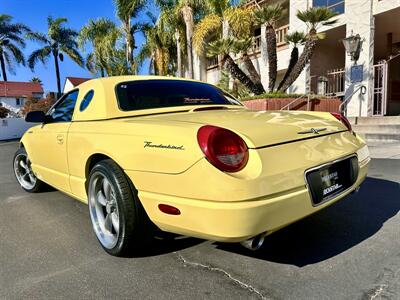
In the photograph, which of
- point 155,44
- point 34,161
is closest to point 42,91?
point 155,44

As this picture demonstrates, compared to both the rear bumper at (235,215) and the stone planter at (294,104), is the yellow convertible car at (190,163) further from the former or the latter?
the stone planter at (294,104)

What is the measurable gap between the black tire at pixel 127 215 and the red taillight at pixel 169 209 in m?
0.28

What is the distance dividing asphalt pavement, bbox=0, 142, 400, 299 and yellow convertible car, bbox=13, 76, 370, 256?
288 mm

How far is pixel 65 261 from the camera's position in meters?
2.88

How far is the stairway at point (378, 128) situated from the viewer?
915 cm

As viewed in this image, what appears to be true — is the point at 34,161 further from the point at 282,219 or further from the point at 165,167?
the point at 282,219

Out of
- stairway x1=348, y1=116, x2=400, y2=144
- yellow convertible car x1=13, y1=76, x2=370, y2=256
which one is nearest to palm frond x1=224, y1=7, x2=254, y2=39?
stairway x1=348, y1=116, x2=400, y2=144

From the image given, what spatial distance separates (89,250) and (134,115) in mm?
1224

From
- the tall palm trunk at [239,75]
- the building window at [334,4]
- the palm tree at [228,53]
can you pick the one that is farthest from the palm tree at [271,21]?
the building window at [334,4]

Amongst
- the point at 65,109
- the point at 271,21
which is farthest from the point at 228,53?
the point at 65,109

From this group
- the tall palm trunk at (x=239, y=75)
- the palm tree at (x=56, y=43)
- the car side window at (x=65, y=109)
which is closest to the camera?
the car side window at (x=65, y=109)

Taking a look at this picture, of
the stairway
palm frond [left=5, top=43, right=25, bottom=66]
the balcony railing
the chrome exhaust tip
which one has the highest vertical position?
palm frond [left=5, top=43, right=25, bottom=66]

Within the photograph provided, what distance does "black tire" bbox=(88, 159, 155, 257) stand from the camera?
2.68 metres

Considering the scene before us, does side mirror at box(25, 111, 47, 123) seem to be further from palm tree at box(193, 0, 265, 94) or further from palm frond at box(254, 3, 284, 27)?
palm frond at box(254, 3, 284, 27)
